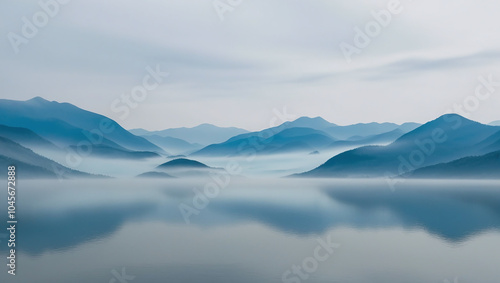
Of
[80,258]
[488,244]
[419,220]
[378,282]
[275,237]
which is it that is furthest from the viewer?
[419,220]

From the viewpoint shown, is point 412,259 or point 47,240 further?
point 47,240

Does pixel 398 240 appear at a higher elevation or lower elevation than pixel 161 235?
lower

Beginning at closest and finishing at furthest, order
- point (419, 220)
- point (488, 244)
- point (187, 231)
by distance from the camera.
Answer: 1. point (488, 244)
2. point (187, 231)
3. point (419, 220)

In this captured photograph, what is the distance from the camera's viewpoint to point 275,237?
44.9 m

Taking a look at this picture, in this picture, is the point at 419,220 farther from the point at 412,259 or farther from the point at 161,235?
the point at 161,235

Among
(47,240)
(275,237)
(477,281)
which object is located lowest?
(477,281)

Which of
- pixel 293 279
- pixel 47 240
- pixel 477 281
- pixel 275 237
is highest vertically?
pixel 47 240

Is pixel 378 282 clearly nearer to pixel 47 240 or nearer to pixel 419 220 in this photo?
pixel 47 240

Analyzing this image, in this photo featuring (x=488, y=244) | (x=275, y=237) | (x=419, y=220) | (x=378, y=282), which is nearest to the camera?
(x=378, y=282)

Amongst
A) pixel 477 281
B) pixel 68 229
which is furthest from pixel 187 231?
pixel 477 281

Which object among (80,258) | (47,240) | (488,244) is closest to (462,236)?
(488,244)

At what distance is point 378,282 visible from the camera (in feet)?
90.1

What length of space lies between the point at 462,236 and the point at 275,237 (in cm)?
2105

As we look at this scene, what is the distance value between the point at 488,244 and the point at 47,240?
44.0 metres
